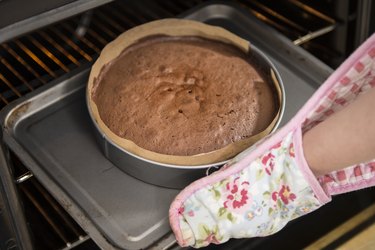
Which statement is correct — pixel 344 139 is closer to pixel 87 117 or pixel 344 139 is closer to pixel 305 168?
pixel 305 168

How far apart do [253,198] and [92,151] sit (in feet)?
1.03

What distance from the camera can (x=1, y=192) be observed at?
95cm

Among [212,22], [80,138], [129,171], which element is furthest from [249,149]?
[212,22]

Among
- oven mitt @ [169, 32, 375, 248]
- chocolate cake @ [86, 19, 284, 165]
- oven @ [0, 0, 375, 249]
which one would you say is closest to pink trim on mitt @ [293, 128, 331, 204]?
oven mitt @ [169, 32, 375, 248]

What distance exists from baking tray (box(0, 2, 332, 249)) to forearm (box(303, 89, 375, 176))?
0.24m

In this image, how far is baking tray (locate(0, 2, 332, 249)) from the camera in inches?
39.1

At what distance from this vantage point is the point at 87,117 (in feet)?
3.78

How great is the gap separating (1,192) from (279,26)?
71 centimetres

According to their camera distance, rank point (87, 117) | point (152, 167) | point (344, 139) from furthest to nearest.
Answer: point (87, 117) < point (152, 167) < point (344, 139)

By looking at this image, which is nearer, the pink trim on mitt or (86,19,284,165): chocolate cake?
the pink trim on mitt

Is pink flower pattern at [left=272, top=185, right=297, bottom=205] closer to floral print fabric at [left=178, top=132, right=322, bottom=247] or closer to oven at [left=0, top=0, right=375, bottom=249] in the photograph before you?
floral print fabric at [left=178, top=132, right=322, bottom=247]

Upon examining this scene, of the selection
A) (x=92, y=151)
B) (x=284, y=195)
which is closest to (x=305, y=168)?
(x=284, y=195)

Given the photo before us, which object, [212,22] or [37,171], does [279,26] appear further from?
[37,171]

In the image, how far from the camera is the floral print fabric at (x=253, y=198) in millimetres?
908
